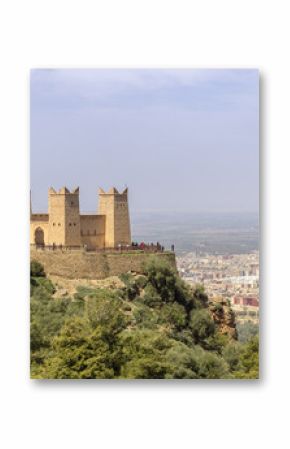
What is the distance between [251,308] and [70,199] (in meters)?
2.10

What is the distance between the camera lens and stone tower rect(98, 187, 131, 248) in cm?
1216

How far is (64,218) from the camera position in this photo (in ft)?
40.8

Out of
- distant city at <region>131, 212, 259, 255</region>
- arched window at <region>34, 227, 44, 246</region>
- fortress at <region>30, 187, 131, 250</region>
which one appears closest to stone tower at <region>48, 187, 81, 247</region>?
fortress at <region>30, 187, 131, 250</region>

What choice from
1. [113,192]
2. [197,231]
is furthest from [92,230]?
[197,231]

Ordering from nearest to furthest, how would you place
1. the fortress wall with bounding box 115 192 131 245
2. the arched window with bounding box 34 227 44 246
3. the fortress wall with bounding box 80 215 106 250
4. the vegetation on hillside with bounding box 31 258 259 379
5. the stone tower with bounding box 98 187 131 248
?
the vegetation on hillside with bounding box 31 258 259 379 < the arched window with bounding box 34 227 44 246 < the stone tower with bounding box 98 187 131 248 < the fortress wall with bounding box 115 192 131 245 < the fortress wall with bounding box 80 215 106 250

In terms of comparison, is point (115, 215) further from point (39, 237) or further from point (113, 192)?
point (39, 237)

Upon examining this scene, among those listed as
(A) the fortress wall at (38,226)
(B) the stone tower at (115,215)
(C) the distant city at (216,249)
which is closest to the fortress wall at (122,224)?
(B) the stone tower at (115,215)

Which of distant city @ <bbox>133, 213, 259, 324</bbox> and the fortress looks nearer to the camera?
distant city @ <bbox>133, 213, 259, 324</bbox>

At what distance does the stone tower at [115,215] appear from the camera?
1216cm

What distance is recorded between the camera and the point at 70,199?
40.2 ft

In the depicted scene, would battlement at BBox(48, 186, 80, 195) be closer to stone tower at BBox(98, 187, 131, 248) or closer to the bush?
stone tower at BBox(98, 187, 131, 248)

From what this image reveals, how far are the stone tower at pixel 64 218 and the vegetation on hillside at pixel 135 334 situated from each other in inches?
16.7

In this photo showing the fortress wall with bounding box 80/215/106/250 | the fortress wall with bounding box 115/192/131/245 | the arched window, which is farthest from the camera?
the fortress wall with bounding box 80/215/106/250

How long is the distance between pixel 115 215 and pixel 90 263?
1.81 feet
